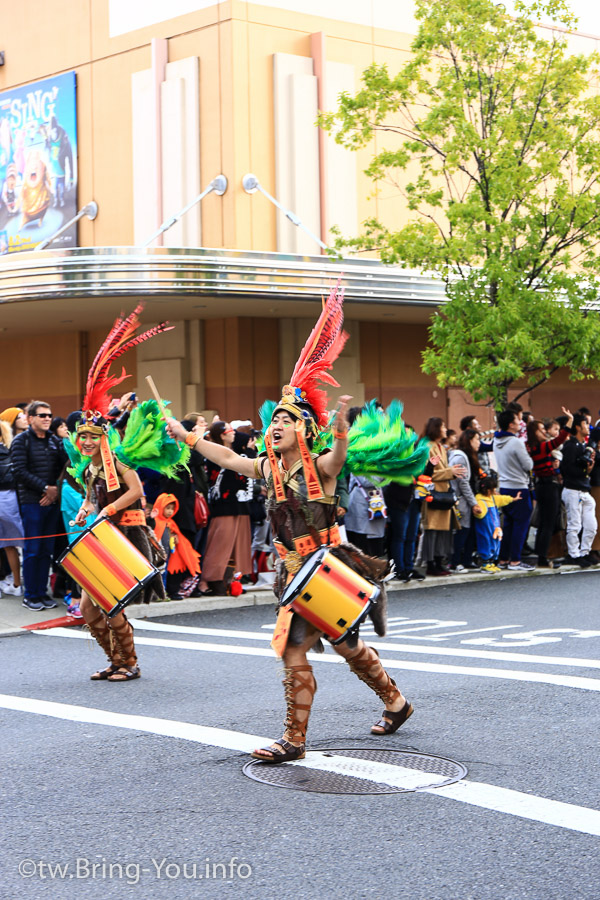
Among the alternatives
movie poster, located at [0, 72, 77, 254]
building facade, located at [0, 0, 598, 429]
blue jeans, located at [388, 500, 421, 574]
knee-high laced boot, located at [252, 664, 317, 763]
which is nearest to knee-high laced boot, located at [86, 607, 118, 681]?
knee-high laced boot, located at [252, 664, 317, 763]

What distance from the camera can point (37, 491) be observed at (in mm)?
12859

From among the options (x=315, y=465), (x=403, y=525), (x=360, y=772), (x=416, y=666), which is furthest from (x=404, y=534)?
(x=360, y=772)

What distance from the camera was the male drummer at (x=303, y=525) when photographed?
21.9 ft

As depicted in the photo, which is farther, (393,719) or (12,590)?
(12,590)

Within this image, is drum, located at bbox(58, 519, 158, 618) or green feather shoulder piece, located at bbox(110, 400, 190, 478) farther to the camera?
green feather shoulder piece, located at bbox(110, 400, 190, 478)

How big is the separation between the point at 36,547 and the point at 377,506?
371 cm

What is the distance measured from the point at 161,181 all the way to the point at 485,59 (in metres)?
7.69

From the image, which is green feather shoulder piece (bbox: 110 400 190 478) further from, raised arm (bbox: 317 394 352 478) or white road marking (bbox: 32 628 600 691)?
raised arm (bbox: 317 394 352 478)

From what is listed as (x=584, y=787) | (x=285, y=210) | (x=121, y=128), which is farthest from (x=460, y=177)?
(x=584, y=787)

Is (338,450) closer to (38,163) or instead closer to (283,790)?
(283,790)

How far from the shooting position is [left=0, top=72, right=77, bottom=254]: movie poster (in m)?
25.6

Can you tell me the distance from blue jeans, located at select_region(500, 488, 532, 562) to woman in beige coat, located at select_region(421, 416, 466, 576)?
3.60ft

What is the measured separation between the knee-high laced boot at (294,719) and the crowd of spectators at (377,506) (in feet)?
17.3

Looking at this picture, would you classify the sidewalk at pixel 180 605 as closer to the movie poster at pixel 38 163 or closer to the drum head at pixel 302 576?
the drum head at pixel 302 576
